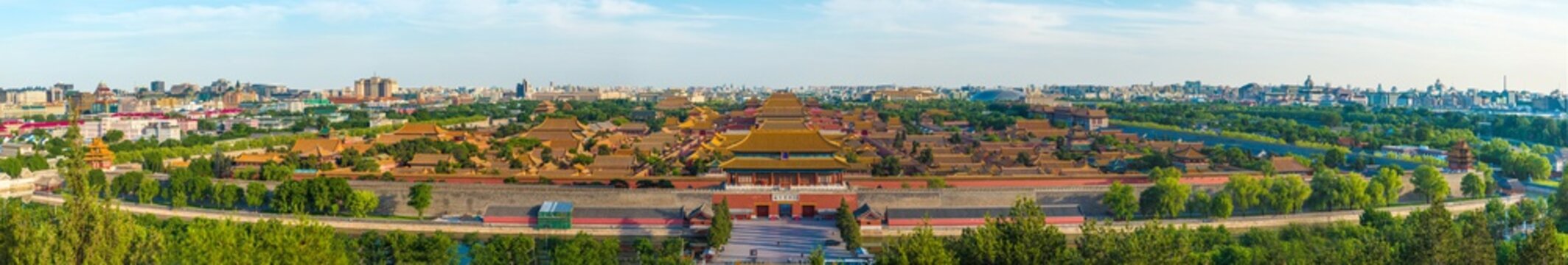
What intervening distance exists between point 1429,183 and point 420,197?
18.2 metres

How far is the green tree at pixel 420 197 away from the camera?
1978cm

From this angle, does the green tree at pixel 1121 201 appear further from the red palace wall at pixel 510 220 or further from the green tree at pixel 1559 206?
the red palace wall at pixel 510 220

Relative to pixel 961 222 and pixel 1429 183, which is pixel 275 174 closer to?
pixel 961 222

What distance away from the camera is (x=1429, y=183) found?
21.4 meters

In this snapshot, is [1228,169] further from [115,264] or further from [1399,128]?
[115,264]

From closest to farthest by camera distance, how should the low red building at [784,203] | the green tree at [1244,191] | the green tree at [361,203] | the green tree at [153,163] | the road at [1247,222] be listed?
the road at [1247,222], the green tree at [1244,191], the green tree at [361,203], the low red building at [784,203], the green tree at [153,163]

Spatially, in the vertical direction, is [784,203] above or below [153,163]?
below

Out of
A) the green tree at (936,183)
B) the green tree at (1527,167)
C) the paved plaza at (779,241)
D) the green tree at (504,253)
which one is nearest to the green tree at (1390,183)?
the green tree at (1527,167)

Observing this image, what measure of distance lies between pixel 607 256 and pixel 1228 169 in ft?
51.7

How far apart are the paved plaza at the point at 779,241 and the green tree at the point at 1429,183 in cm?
1132

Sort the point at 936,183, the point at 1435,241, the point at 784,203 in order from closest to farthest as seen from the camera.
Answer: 1. the point at 1435,241
2. the point at 784,203
3. the point at 936,183

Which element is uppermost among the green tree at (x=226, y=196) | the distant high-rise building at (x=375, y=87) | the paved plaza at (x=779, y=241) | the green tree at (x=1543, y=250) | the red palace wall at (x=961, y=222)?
the distant high-rise building at (x=375, y=87)

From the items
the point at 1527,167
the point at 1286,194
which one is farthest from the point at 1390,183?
the point at 1527,167

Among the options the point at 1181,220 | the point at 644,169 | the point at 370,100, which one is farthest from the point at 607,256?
the point at 370,100
